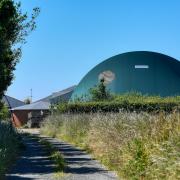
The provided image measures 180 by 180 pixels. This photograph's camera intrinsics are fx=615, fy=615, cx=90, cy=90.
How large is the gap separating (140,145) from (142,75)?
2366 inches

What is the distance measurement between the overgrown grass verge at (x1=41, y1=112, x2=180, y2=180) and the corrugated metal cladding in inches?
1903

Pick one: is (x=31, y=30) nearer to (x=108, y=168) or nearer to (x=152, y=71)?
(x=108, y=168)

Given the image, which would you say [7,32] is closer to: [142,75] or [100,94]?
[100,94]

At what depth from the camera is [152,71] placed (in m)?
77.1

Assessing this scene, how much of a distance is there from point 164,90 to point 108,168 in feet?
183

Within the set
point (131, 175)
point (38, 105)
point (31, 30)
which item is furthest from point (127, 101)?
point (38, 105)

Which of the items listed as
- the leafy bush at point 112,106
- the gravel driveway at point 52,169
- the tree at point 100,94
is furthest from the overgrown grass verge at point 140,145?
the tree at point 100,94

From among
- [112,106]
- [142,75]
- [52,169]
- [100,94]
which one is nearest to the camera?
[52,169]

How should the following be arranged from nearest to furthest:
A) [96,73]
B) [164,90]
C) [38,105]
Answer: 1. [164,90]
2. [96,73]
3. [38,105]

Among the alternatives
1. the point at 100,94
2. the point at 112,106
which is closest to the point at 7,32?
the point at 112,106

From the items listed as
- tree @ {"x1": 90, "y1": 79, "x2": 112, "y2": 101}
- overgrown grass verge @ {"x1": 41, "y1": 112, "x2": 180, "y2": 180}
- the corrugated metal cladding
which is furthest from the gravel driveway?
the corrugated metal cladding

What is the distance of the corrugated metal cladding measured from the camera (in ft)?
249

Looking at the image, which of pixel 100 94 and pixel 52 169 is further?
pixel 100 94

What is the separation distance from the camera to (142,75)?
7656cm
